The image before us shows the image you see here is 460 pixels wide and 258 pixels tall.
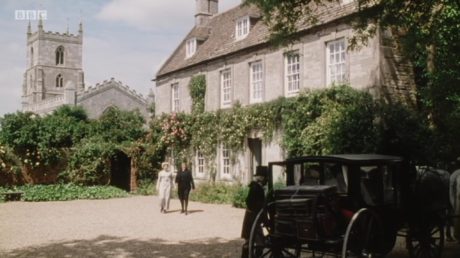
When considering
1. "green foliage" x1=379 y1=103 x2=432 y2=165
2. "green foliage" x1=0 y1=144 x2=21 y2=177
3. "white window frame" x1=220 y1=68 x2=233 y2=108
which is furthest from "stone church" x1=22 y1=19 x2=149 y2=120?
"green foliage" x1=379 y1=103 x2=432 y2=165

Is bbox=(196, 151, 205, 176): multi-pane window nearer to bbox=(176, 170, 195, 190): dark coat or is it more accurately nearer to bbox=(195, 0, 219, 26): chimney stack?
bbox=(176, 170, 195, 190): dark coat

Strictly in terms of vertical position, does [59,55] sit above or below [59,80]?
above

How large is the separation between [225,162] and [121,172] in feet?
Result: 27.7

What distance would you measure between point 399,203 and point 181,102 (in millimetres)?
18812

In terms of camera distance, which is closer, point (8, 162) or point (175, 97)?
point (8, 162)

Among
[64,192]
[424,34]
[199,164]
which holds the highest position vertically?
[424,34]

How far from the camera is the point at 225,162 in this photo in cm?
2270

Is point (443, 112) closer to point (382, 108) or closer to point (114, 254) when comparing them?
point (382, 108)

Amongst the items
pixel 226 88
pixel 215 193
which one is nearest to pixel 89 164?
pixel 215 193

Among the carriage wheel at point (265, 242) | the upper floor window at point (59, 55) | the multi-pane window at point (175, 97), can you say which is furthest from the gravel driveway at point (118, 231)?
the upper floor window at point (59, 55)

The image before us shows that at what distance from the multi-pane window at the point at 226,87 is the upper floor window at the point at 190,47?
4048mm

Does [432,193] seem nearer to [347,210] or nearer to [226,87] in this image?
[347,210]

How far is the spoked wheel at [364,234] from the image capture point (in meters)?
7.07

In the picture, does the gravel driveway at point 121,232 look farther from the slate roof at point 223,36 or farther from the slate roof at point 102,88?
the slate roof at point 102,88
